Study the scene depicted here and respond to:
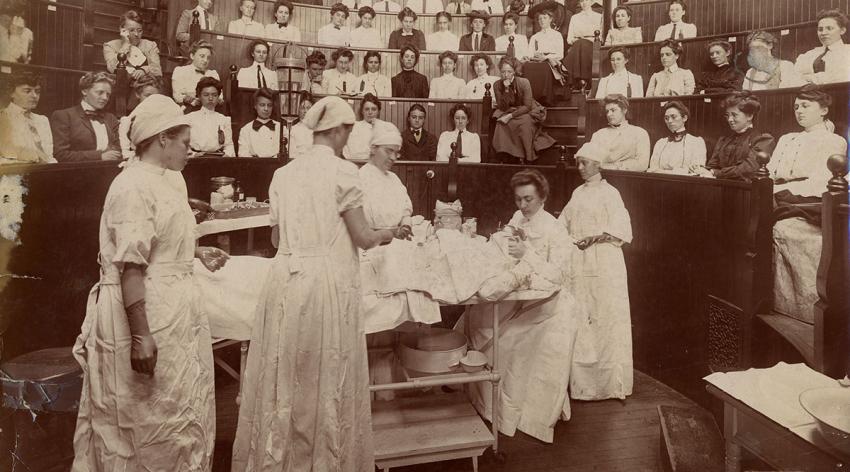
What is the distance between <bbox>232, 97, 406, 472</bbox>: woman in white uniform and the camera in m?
1.91

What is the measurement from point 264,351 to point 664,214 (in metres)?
2.62

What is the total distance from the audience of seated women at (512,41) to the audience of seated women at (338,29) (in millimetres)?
2025

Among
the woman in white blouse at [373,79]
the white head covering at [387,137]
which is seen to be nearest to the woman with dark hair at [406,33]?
the woman in white blouse at [373,79]

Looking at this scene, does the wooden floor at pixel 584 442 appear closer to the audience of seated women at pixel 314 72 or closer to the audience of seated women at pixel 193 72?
the audience of seated women at pixel 314 72

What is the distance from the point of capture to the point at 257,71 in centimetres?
527

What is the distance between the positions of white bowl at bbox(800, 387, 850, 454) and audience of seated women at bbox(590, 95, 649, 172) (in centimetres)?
348

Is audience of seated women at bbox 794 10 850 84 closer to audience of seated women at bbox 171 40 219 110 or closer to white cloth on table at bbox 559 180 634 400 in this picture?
white cloth on table at bbox 559 180 634 400

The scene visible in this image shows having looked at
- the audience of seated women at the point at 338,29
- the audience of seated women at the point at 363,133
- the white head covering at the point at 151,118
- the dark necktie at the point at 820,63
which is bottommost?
the white head covering at the point at 151,118

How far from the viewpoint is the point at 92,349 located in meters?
1.67

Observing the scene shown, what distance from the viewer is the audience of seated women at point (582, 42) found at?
6.48m

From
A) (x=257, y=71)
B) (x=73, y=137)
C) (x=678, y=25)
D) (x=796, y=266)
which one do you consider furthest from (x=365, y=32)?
(x=796, y=266)

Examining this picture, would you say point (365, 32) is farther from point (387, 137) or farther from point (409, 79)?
point (387, 137)

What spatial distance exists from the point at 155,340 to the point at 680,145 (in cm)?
414

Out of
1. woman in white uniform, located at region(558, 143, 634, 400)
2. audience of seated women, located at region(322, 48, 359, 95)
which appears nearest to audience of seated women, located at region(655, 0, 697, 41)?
woman in white uniform, located at region(558, 143, 634, 400)
